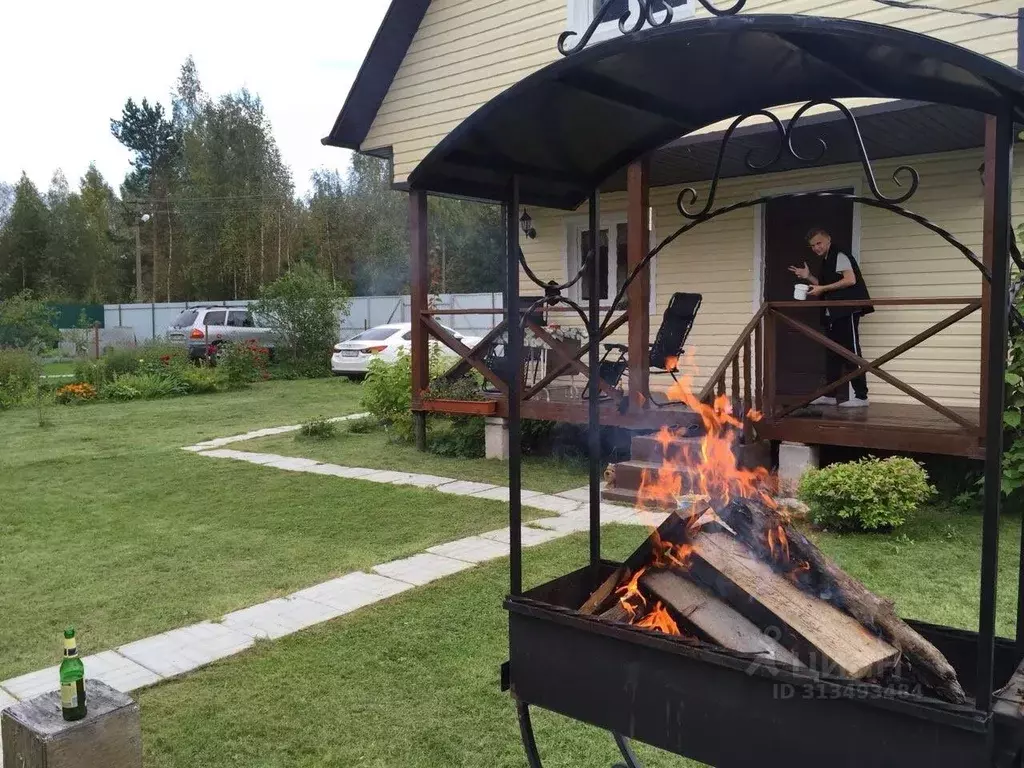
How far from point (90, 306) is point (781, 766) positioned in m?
37.4

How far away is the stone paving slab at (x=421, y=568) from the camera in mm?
4895

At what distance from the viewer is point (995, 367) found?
1.71 m

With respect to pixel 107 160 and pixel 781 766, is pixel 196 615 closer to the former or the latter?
pixel 781 766

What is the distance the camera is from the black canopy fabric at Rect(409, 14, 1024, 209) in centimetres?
169

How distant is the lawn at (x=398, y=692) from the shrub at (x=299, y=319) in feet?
54.2

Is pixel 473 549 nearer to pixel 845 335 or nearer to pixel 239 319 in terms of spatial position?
pixel 845 335

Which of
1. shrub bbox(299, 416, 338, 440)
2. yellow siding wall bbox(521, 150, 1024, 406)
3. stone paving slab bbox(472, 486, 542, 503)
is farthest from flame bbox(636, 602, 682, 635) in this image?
shrub bbox(299, 416, 338, 440)

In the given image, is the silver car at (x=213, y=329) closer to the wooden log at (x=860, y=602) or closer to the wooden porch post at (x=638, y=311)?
the wooden porch post at (x=638, y=311)

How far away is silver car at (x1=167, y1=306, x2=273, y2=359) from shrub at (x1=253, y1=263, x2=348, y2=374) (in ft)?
2.00

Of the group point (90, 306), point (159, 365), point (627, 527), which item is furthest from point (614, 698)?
point (90, 306)

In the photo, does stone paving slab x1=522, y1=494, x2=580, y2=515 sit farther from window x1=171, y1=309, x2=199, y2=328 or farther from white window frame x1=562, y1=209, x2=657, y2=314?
window x1=171, y1=309, x2=199, y2=328

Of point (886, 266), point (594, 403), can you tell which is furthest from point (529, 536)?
point (886, 266)

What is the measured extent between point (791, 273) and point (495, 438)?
368 cm

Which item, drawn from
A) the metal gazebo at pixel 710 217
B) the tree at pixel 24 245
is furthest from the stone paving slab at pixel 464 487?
the tree at pixel 24 245
